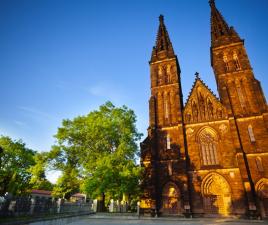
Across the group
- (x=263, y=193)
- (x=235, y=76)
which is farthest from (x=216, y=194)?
(x=235, y=76)

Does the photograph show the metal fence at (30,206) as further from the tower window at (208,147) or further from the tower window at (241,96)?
the tower window at (241,96)

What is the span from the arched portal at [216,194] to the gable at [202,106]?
295 inches

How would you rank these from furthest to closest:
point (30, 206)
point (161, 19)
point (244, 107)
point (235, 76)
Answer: point (161, 19) → point (235, 76) → point (244, 107) → point (30, 206)

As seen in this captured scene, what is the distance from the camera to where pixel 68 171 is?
73.8 ft

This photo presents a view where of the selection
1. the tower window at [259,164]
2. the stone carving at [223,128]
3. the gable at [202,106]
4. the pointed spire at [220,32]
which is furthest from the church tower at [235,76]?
the tower window at [259,164]

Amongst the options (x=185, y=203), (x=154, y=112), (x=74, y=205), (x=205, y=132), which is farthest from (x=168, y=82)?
(x=74, y=205)

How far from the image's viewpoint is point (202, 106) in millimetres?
27234

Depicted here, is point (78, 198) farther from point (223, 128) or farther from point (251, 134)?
point (251, 134)

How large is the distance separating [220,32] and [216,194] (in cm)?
2647

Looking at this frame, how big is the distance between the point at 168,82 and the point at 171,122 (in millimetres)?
7029

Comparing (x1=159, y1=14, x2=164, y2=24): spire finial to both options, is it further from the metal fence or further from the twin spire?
the metal fence

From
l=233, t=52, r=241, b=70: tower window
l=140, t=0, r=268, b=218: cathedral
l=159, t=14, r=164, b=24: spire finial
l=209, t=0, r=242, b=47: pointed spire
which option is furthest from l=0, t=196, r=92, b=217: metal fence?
l=159, t=14, r=164, b=24: spire finial

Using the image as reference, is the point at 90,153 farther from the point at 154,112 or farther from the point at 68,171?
the point at 154,112

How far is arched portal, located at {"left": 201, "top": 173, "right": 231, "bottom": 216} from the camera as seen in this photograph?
2162 centimetres
